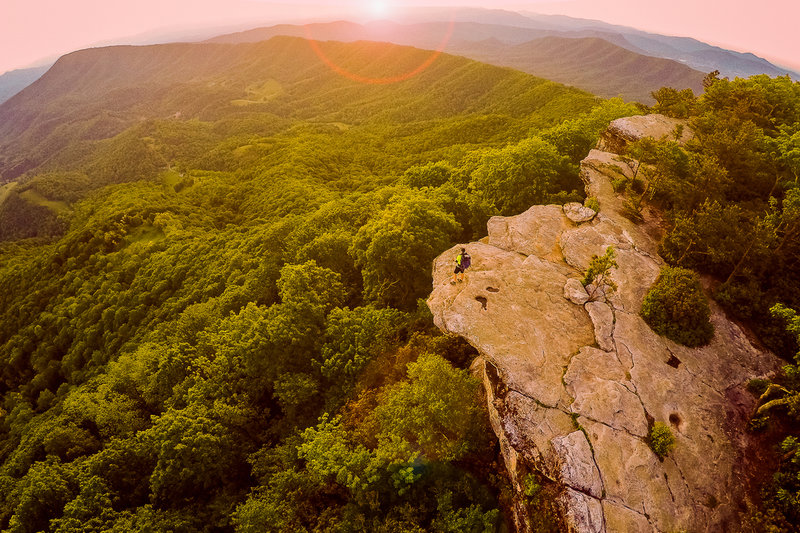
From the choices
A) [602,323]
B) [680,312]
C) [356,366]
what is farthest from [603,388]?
[356,366]

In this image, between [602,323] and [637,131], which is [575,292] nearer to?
[602,323]

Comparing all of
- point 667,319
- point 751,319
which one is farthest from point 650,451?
point 751,319

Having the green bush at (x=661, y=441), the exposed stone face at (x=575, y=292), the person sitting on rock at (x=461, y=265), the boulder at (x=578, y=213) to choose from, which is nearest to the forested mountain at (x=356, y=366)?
the green bush at (x=661, y=441)

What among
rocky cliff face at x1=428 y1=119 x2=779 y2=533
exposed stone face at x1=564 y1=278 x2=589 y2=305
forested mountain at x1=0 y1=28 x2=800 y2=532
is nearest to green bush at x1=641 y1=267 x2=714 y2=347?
rocky cliff face at x1=428 y1=119 x2=779 y2=533

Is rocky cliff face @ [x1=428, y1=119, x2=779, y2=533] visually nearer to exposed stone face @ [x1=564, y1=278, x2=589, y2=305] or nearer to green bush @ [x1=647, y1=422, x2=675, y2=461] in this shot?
exposed stone face @ [x1=564, y1=278, x2=589, y2=305]

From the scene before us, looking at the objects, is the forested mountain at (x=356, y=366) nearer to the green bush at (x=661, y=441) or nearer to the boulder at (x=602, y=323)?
the green bush at (x=661, y=441)
